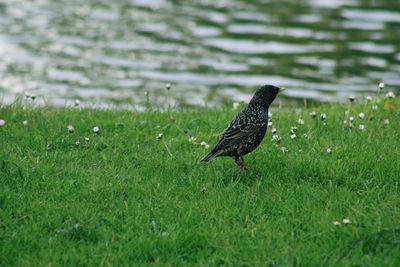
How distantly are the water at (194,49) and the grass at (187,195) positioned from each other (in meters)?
5.40

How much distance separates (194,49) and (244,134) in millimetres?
12837

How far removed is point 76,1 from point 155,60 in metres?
8.02

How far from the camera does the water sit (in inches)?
693

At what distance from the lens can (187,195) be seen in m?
7.85

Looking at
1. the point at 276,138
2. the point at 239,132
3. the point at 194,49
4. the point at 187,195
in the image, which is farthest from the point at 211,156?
the point at 194,49

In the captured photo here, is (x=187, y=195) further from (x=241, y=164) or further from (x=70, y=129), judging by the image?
(x=70, y=129)

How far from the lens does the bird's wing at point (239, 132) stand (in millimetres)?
8219

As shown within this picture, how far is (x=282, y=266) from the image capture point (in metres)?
6.31

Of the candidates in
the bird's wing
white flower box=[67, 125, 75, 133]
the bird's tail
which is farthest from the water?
the bird's tail

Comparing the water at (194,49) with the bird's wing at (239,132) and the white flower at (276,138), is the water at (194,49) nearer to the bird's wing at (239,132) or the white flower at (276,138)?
the white flower at (276,138)

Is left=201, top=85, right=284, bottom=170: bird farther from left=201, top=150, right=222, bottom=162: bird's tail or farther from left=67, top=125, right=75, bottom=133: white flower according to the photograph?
left=67, top=125, right=75, bottom=133: white flower

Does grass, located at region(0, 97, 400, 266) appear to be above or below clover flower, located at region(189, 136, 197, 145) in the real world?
below

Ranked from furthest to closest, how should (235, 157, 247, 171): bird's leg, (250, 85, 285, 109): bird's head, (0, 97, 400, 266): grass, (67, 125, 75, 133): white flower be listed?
1. (67, 125, 75, 133): white flower
2. (250, 85, 285, 109): bird's head
3. (235, 157, 247, 171): bird's leg
4. (0, 97, 400, 266): grass

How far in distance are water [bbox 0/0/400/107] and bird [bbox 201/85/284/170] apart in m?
6.00
